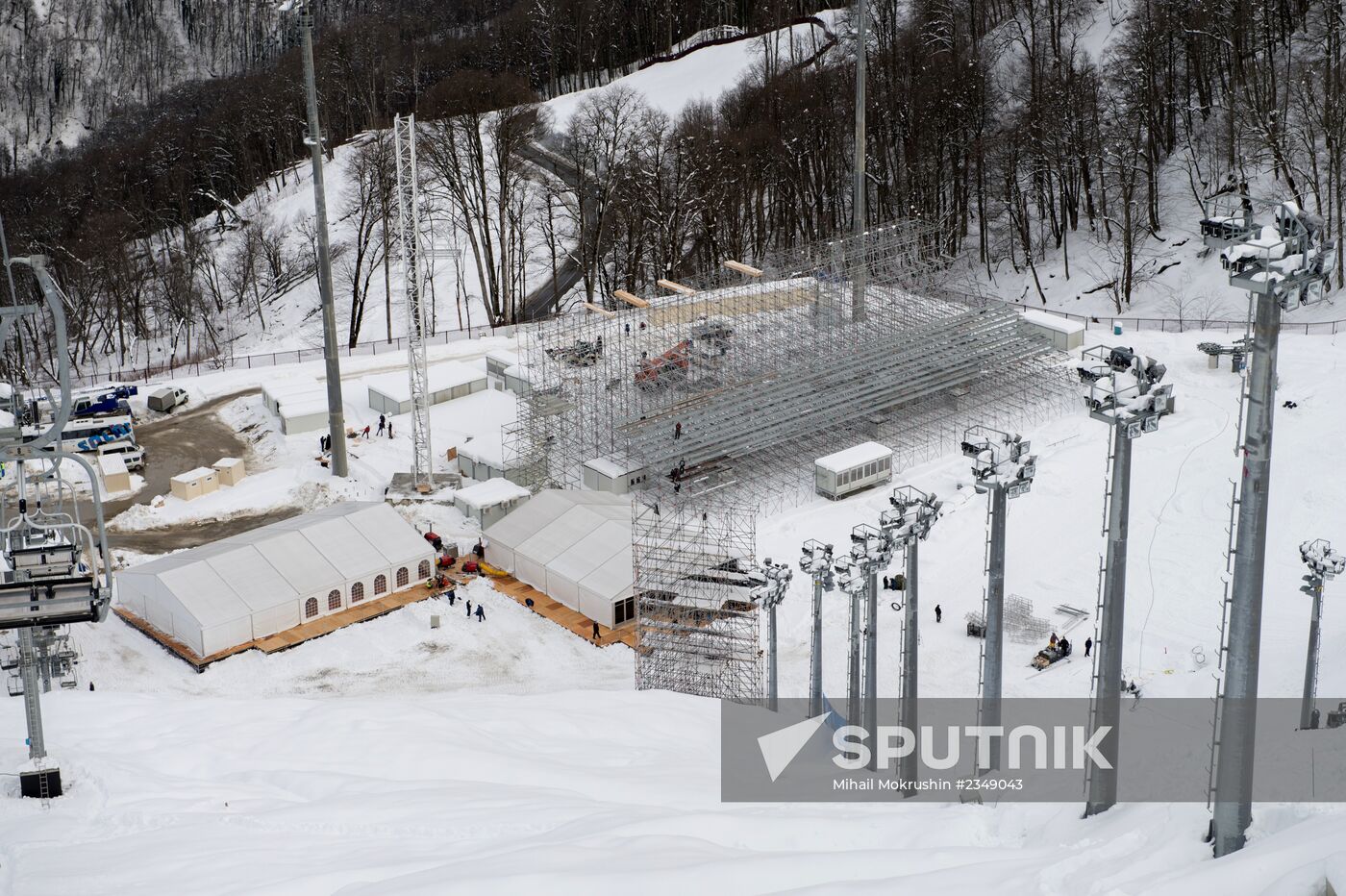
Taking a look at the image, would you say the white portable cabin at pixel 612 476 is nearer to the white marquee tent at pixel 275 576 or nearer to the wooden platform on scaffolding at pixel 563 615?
the wooden platform on scaffolding at pixel 563 615

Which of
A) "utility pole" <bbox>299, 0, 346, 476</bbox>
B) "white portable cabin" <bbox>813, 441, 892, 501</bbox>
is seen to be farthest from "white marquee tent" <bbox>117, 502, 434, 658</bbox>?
"white portable cabin" <bbox>813, 441, 892, 501</bbox>

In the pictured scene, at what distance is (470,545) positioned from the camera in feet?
161

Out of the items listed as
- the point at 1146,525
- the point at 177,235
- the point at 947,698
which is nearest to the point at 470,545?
the point at 947,698

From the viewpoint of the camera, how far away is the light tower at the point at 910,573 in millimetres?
26766

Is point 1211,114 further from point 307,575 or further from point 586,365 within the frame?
point 307,575

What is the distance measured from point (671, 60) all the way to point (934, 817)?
96.7 meters

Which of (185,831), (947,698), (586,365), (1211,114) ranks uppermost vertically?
(1211,114)

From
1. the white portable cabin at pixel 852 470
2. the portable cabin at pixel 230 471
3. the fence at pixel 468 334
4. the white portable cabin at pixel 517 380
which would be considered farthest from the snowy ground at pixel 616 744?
the white portable cabin at pixel 517 380

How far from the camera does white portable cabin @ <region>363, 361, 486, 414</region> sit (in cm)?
Answer: 5944

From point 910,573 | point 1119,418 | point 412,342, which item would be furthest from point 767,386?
point 1119,418

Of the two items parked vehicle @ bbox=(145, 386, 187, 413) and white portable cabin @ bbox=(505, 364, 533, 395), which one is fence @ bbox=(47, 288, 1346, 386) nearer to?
parked vehicle @ bbox=(145, 386, 187, 413)

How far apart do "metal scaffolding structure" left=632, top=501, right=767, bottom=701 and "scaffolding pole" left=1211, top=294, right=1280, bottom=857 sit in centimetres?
2213

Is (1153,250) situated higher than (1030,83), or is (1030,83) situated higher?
(1030,83)

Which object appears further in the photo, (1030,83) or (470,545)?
(1030,83)
